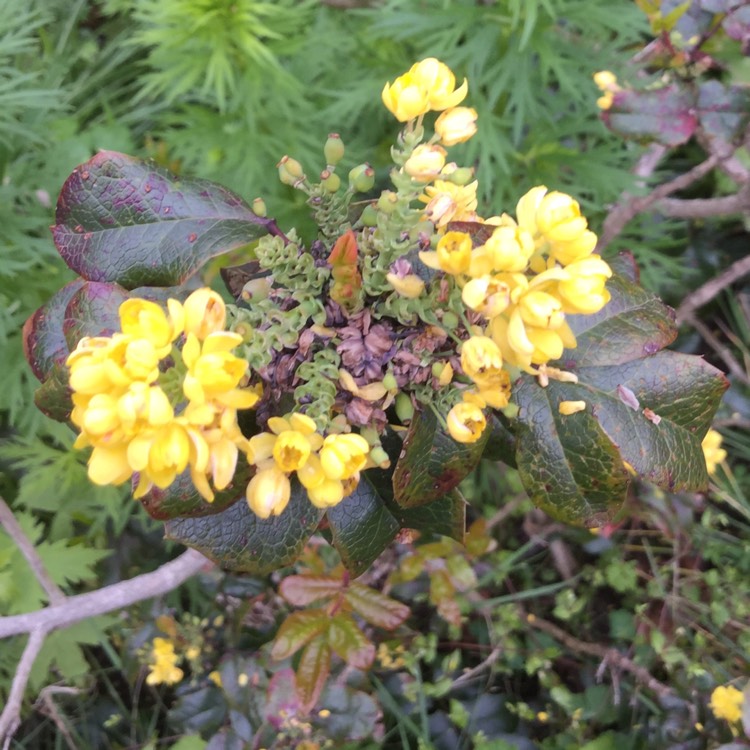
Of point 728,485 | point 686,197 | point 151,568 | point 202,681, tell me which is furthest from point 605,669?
point 686,197

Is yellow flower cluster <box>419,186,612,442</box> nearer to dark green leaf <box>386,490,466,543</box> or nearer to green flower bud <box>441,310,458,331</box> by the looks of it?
green flower bud <box>441,310,458,331</box>

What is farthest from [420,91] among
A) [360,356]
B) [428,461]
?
[428,461]

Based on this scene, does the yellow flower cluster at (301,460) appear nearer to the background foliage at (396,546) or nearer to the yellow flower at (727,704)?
the background foliage at (396,546)

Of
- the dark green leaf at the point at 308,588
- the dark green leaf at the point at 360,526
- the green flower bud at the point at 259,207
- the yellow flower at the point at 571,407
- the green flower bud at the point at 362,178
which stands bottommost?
the dark green leaf at the point at 308,588

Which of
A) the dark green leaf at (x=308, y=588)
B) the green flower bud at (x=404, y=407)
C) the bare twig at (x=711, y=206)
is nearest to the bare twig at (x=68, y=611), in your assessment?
the dark green leaf at (x=308, y=588)

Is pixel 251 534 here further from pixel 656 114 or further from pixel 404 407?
pixel 656 114

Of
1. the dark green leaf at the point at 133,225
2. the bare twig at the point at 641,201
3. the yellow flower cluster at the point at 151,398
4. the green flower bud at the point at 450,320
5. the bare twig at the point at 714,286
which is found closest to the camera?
the yellow flower cluster at the point at 151,398
